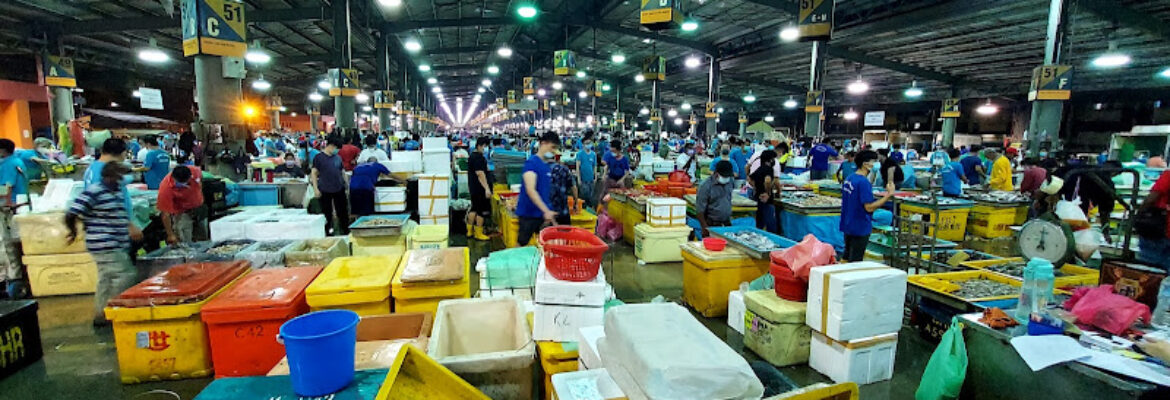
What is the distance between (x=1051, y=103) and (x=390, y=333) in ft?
43.9

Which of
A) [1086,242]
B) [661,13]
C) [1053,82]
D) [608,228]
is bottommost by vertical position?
[608,228]

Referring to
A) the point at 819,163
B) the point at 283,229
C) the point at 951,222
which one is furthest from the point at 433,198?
the point at 819,163

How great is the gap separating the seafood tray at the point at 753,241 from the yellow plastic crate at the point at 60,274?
6687mm

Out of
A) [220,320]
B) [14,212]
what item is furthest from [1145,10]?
[14,212]

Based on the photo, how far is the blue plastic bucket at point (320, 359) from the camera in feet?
6.42

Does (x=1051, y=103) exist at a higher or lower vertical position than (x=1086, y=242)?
higher

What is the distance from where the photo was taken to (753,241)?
5203 millimetres

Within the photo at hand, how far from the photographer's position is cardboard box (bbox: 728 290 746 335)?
4539 millimetres

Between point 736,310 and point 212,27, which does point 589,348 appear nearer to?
point 736,310

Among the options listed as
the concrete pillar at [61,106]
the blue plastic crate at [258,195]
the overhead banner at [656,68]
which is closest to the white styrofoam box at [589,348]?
the blue plastic crate at [258,195]

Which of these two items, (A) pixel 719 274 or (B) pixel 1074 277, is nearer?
(B) pixel 1074 277

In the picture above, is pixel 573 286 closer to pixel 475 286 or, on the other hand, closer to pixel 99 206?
pixel 475 286

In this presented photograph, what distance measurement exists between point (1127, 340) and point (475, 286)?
524 centimetres

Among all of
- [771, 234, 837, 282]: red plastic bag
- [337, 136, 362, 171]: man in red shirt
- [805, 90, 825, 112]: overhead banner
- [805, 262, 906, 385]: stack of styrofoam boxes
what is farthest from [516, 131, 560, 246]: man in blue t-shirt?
[805, 90, 825, 112]: overhead banner
